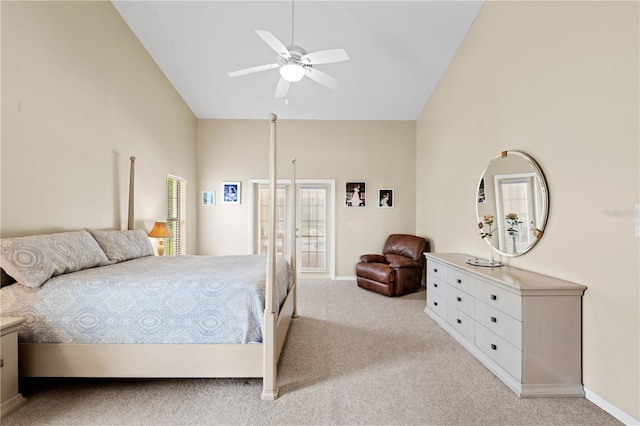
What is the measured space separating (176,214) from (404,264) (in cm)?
399

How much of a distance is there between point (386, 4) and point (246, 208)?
13.2 feet

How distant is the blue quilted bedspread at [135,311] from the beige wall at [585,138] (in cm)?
230

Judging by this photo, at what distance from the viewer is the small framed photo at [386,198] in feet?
18.7

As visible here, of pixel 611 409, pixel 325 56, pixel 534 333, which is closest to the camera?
pixel 611 409

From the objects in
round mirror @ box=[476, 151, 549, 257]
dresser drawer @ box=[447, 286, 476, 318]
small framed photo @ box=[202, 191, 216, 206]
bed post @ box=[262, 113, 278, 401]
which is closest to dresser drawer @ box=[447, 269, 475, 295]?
dresser drawer @ box=[447, 286, 476, 318]

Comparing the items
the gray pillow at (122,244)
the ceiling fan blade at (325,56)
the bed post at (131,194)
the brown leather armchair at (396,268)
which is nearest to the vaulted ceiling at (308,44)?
the ceiling fan blade at (325,56)

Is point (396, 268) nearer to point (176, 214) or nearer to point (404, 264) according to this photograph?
point (404, 264)

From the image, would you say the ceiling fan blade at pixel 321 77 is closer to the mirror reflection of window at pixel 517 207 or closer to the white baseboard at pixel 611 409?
the mirror reflection of window at pixel 517 207

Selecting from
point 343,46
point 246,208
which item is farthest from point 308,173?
point 343,46

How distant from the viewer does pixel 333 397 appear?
2.00 m

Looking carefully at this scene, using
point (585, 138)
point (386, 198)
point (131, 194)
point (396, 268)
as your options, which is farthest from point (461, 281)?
point (131, 194)

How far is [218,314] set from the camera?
197 centimetres

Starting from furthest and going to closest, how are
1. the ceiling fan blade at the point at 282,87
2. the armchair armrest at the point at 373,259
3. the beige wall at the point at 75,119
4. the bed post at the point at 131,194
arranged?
the armchair armrest at the point at 373,259 < the bed post at the point at 131,194 < the ceiling fan blade at the point at 282,87 < the beige wall at the point at 75,119

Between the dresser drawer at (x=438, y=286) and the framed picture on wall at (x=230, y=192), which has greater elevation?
the framed picture on wall at (x=230, y=192)
